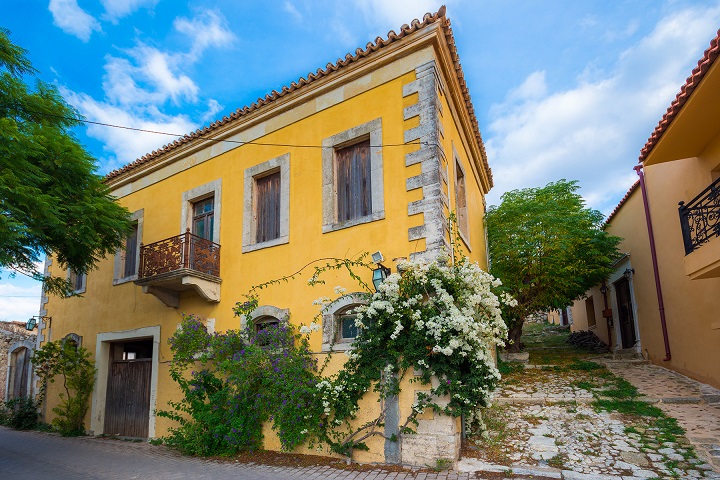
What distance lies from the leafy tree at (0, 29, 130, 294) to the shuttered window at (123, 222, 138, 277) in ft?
6.21

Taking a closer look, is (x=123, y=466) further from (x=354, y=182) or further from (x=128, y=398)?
(x=354, y=182)

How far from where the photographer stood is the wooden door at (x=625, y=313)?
13.1 m

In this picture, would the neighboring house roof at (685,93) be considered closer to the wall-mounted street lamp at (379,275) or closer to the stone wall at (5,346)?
the wall-mounted street lamp at (379,275)

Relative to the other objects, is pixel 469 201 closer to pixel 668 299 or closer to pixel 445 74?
pixel 445 74

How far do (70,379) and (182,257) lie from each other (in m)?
5.06

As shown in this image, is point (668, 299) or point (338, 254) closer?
point (338, 254)

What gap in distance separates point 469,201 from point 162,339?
291 inches

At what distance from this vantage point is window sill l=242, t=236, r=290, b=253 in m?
8.48

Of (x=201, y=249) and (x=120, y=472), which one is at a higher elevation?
(x=201, y=249)

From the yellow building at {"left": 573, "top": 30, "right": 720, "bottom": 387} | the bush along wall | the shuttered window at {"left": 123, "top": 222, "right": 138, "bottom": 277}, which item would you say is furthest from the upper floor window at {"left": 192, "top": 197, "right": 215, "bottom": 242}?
the yellow building at {"left": 573, "top": 30, "right": 720, "bottom": 387}

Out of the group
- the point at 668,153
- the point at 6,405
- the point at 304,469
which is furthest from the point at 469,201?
the point at 6,405

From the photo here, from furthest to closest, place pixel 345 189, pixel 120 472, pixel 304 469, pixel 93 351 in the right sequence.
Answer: pixel 93 351
pixel 345 189
pixel 120 472
pixel 304 469

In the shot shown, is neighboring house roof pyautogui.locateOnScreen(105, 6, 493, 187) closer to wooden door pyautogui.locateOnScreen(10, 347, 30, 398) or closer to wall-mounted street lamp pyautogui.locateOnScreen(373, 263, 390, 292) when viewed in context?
wall-mounted street lamp pyautogui.locateOnScreen(373, 263, 390, 292)

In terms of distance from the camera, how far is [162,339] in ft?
32.4
